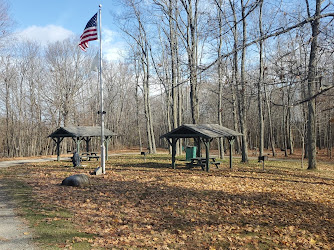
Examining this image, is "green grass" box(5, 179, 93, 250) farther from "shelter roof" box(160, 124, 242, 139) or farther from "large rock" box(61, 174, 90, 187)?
"shelter roof" box(160, 124, 242, 139)

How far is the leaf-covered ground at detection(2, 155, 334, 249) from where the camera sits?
543 cm

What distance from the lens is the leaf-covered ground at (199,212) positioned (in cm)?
543

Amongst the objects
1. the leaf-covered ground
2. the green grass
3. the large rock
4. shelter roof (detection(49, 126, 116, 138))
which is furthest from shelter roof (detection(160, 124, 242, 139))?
the green grass

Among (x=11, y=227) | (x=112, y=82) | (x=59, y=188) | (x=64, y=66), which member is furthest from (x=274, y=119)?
(x=11, y=227)

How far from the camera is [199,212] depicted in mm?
7254

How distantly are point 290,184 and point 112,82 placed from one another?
41.1 m

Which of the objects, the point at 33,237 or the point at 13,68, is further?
the point at 13,68

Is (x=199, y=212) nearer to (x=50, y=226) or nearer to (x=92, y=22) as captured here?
(x=50, y=226)

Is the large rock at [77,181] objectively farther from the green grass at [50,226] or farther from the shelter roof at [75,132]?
the shelter roof at [75,132]

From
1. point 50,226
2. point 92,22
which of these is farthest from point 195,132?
point 50,226

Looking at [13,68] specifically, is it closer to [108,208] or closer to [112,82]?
[112,82]

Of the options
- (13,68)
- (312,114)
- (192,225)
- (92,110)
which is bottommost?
(192,225)

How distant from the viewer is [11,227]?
5742mm

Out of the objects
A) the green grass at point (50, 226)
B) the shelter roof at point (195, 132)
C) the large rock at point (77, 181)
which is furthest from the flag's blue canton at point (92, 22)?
the green grass at point (50, 226)
